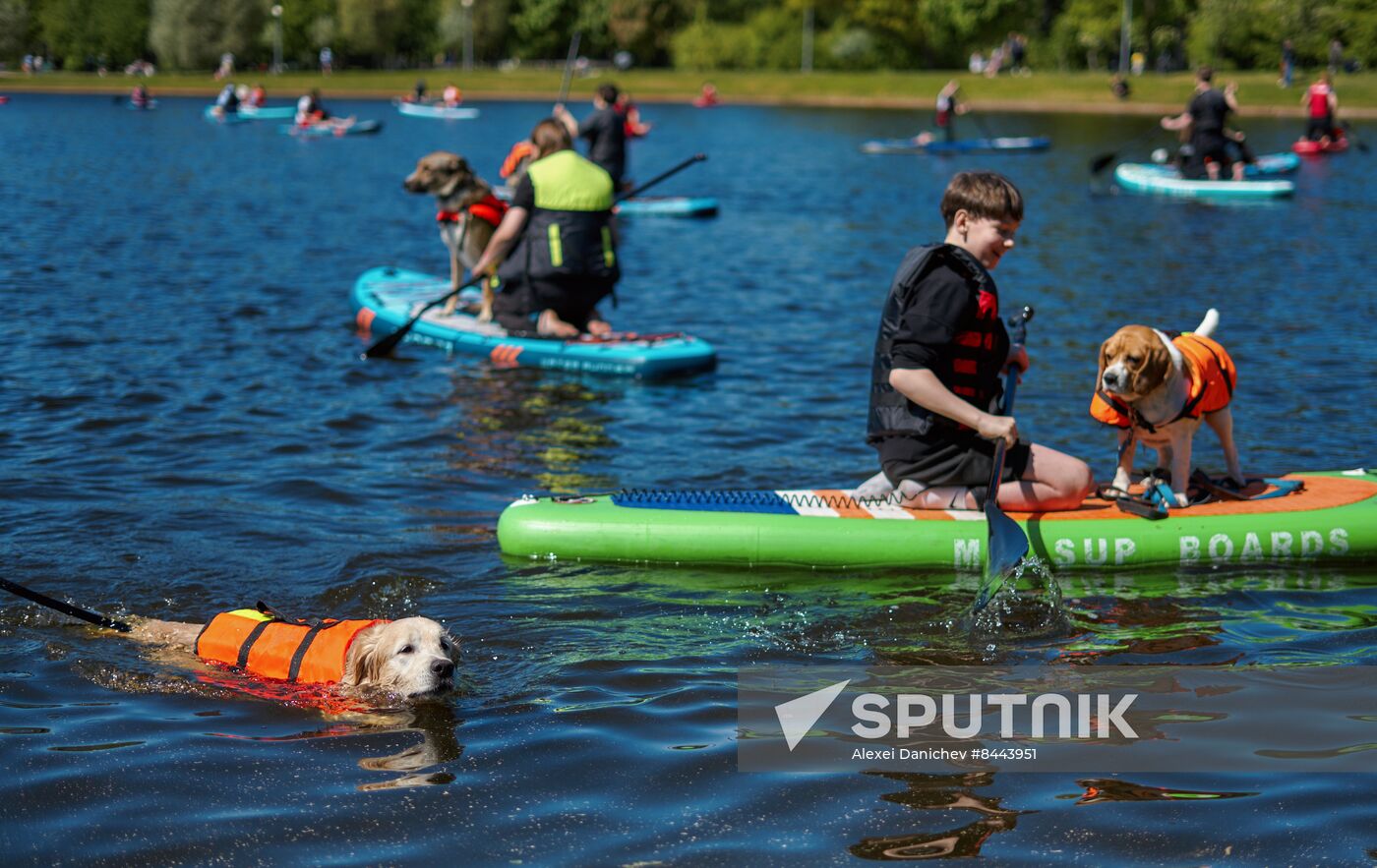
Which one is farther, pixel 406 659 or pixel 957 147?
pixel 957 147

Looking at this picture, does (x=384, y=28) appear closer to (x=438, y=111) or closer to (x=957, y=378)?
(x=438, y=111)

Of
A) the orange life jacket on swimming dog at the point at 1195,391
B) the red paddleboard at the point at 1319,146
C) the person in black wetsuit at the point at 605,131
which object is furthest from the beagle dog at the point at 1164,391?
the red paddleboard at the point at 1319,146

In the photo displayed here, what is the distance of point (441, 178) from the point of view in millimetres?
11734

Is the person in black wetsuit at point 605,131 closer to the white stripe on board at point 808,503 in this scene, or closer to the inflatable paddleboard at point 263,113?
the white stripe on board at point 808,503

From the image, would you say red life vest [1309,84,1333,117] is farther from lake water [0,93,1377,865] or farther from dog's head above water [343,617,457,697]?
dog's head above water [343,617,457,697]

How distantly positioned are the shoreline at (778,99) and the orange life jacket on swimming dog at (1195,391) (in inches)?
1701

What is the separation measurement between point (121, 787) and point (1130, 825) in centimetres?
331

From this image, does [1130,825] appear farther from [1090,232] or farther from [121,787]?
[1090,232]

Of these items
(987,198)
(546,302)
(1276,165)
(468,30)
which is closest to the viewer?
(987,198)

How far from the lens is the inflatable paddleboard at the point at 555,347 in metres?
11.0

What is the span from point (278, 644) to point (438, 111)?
44.4 meters

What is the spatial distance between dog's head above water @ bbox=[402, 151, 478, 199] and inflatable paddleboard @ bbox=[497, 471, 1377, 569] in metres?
5.21

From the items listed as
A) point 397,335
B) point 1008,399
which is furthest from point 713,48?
point 1008,399

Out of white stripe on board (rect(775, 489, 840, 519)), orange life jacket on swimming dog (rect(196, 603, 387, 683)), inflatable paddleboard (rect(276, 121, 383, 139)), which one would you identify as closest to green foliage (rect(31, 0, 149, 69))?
inflatable paddleboard (rect(276, 121, 383, 139))
